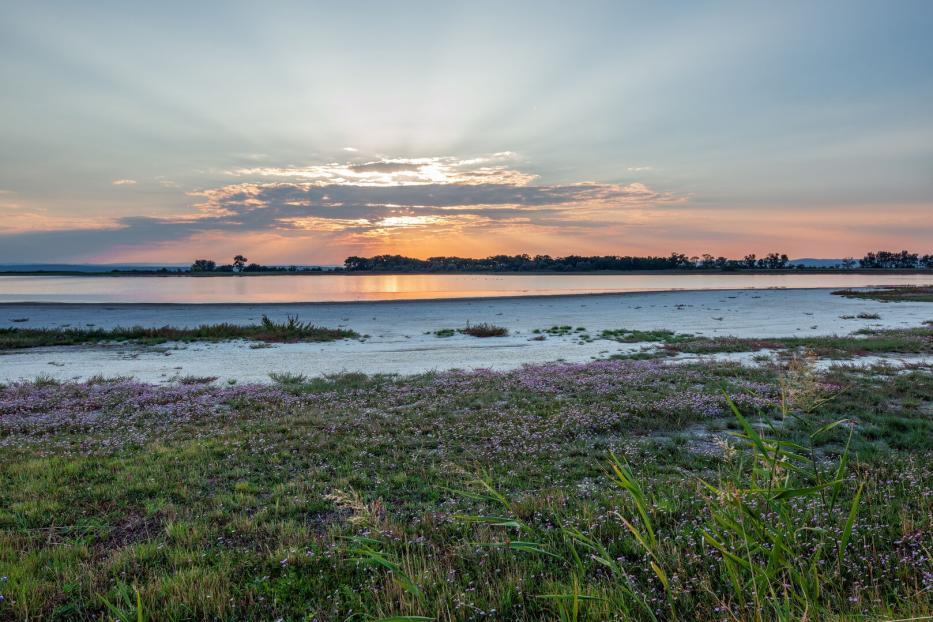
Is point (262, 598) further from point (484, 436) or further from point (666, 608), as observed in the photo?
point (484, 436)

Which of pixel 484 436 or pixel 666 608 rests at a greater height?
pixel 666 608

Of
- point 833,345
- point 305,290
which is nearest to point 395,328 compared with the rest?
point 833,345

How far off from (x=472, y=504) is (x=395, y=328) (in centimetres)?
3595

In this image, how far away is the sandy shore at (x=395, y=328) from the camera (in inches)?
955

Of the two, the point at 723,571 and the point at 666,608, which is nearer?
the point at 666,608

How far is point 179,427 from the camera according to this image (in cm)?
1293

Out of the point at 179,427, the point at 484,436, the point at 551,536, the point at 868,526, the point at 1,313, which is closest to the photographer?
the point at 868,526

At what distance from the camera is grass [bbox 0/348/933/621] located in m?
4.12

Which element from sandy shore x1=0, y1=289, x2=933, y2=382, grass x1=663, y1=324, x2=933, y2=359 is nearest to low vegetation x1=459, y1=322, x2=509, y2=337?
sandy shore x1=0, y1=289, x2=933, y2=382

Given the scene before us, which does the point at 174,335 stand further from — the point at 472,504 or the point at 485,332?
the point at 472,504

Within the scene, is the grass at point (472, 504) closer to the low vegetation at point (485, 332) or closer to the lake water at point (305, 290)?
the low vegetation at point (485, 332)

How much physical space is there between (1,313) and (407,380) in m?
63.2

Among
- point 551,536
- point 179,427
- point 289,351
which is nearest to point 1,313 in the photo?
point 289,351

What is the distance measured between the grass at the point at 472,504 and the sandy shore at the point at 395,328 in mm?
7583
